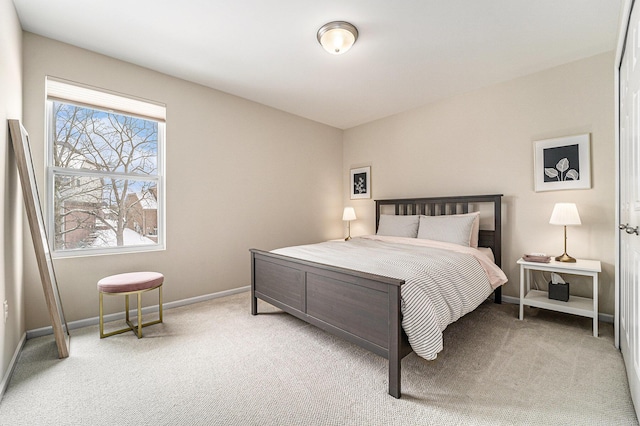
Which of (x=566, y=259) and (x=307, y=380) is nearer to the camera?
(x=307, y=380)

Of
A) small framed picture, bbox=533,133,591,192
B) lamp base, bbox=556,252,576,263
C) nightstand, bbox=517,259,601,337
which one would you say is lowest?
nightstand, bbox=517,259,601,337

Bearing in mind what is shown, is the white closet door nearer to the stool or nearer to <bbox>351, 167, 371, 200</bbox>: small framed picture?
<bbox>351, 167, 371, 200</bbox>: small framed picture

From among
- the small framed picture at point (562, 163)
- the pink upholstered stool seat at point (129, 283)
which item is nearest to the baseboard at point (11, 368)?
the pink upholstered stool seat at point (129, 283)

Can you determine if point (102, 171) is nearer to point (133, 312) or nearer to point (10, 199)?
point (10, 199)

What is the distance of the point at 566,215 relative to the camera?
8.91 ft

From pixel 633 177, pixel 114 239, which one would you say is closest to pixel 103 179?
pixel 114 239

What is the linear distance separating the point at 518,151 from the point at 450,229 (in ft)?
3.82

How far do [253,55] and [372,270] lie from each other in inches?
90.9

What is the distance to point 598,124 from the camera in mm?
2844

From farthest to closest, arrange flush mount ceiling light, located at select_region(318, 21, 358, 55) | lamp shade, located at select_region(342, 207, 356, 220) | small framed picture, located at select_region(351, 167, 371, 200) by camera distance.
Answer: small framed picture, located at select_region(351, 167, 371, 200), lamp shade, located at select_region(342, 207, 356, 220), flush mount ceiling light, located at select_region(318, 21, 358, 55)

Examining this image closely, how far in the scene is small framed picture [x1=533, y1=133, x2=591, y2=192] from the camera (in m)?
2.90

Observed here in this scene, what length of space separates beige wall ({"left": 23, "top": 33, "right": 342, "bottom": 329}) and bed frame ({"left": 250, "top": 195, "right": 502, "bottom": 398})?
852 mm

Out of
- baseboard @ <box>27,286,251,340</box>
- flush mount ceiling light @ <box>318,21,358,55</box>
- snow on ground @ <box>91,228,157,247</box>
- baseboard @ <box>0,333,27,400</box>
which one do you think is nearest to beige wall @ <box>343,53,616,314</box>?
flush mount ceiling light @ <box>318,21,358,55</box>

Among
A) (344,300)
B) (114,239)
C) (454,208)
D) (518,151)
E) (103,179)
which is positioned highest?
(518,151)
